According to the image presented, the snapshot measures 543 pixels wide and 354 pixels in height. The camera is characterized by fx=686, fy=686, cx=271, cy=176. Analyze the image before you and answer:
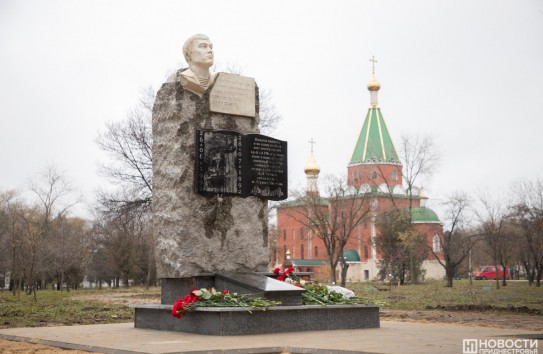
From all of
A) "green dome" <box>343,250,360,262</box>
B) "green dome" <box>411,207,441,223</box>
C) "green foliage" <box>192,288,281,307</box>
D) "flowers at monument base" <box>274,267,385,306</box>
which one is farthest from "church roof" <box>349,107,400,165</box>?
"green foliage" <box>192,288,281,307</box>

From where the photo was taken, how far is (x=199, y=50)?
11094 millimetres

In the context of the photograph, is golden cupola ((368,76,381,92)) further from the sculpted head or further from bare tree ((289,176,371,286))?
the sculpted head

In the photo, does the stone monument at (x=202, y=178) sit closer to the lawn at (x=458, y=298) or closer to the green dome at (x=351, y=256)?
the lawn at (x=458, y=298)

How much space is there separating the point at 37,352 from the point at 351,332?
4.10 m

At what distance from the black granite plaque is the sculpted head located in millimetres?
1160

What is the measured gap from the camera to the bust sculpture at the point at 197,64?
35.4 feet

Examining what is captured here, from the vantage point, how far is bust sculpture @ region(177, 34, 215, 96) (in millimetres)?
10797

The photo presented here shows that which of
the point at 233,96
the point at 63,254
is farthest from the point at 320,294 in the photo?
the point at 63,254

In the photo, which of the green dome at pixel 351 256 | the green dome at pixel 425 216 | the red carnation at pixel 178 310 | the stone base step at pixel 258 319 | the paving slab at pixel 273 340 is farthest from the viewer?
the green dome at pixel 351 256

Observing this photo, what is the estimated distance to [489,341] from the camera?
24.8 ft

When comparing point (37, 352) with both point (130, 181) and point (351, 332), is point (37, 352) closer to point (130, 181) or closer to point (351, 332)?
point (351, 332)

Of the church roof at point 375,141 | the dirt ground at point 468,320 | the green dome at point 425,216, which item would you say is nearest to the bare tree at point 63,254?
the church roof at point 375,141

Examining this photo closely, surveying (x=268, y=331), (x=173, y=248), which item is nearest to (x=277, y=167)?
(x=173, y=248)

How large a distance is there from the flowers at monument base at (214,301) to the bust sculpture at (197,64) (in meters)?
3.23
